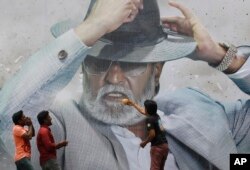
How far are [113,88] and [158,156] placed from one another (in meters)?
0.79

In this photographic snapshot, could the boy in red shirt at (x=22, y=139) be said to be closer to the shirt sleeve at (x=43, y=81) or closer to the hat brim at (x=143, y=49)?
the shirt sleeve at (x=43, y=81)

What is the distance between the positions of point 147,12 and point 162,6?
20 cm

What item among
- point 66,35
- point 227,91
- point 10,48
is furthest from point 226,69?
point 10,48

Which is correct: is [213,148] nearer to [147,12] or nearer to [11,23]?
[147,12]

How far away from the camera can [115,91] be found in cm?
694

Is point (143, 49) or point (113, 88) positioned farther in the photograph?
point (143, 49)

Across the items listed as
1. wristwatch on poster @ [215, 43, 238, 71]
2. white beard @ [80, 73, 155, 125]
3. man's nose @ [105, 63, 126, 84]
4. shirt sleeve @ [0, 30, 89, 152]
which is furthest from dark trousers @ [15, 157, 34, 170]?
wristwatch on poster @ [215, 43, 238, 71]

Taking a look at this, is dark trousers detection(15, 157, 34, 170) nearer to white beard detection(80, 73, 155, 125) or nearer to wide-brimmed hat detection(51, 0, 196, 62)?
white beard detection(80, 73, 155, 125)

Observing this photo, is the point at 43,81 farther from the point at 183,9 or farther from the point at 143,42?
the point at 183,9

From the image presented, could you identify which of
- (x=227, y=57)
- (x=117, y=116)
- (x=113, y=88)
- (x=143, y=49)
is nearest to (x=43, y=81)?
(x=113, y=88)

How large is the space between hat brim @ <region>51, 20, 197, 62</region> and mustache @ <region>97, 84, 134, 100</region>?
0.27 metres

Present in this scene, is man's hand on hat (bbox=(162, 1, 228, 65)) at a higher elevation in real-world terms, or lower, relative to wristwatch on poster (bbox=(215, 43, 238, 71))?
higher

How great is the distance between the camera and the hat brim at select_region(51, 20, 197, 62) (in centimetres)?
704

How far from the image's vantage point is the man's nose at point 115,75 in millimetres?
6984
